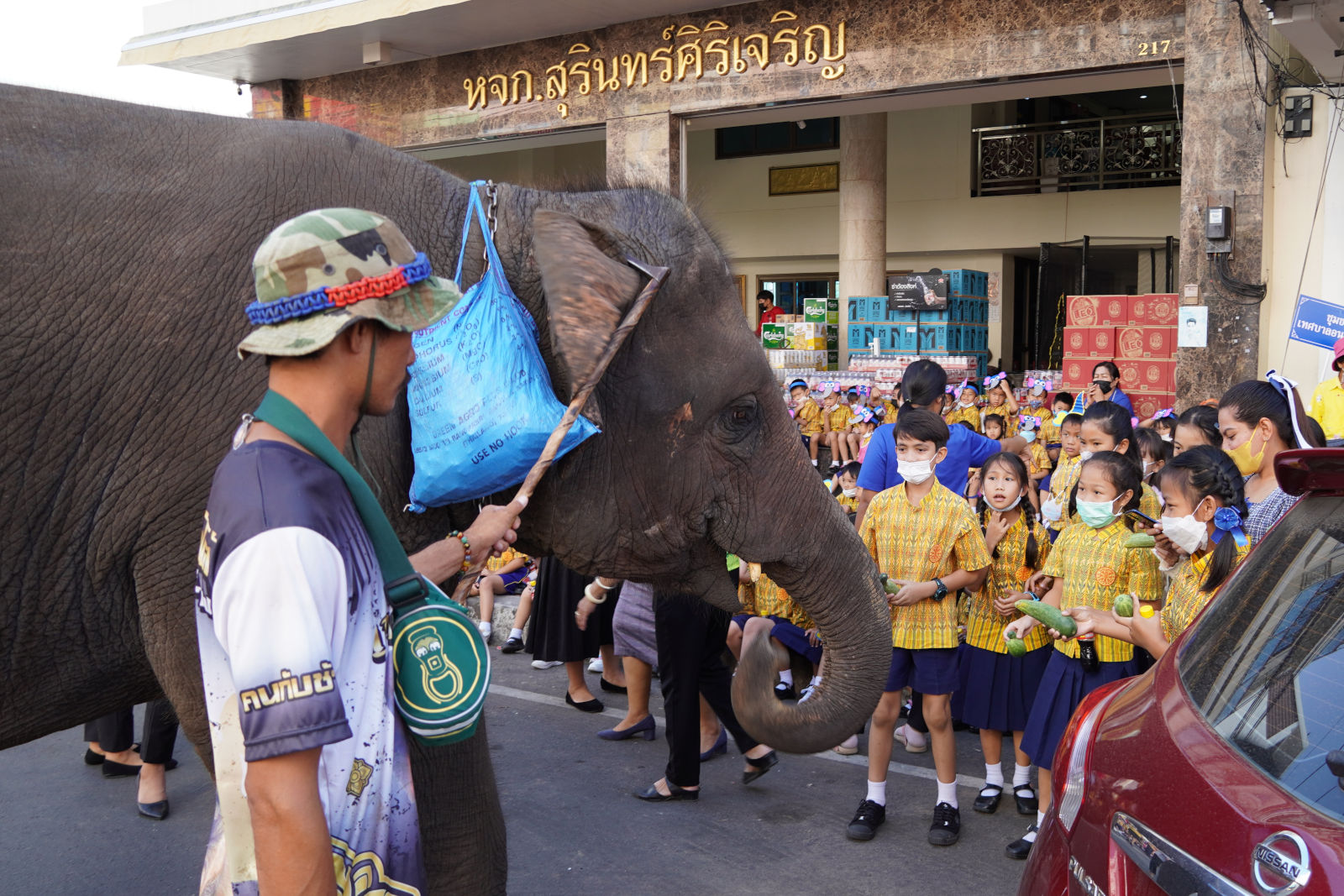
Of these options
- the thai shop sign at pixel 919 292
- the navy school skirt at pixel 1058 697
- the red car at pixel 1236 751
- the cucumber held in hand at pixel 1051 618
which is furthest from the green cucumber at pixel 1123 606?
the thai shop sign at pixel 919 292

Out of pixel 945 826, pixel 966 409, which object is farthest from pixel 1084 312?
pixel 945 826

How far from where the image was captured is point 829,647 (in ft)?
9.70

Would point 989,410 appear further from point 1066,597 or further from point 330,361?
point 330,361

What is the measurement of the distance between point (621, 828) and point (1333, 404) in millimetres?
4974

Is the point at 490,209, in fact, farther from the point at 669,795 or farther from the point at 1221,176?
the point at 1221,176

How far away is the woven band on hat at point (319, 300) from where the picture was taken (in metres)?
1.60

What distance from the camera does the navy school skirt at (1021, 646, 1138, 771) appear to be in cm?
448

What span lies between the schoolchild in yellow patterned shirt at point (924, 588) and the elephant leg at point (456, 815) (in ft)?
8.65

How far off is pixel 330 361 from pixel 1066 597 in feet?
12.2

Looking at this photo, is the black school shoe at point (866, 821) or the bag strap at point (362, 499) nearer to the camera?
the bag strap at point (362, 499)

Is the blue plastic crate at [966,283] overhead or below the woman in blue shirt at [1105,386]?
overhead

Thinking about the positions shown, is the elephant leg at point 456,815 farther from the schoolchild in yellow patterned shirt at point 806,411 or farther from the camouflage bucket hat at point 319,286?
the schoolchild in yellow patterned shirt at point 806,411

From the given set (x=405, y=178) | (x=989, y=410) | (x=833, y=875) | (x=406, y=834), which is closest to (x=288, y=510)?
(x=406, y=834)

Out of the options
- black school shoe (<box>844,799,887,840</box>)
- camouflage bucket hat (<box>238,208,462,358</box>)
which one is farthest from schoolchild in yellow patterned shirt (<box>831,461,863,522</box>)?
camouflage bucket hat (<box>238,208,462,358</box>)
